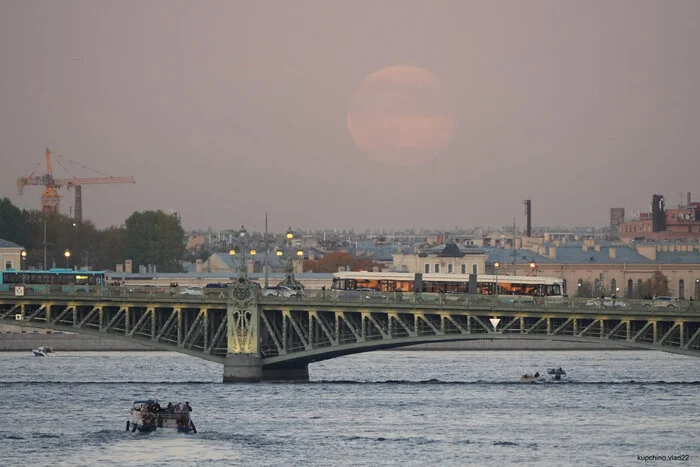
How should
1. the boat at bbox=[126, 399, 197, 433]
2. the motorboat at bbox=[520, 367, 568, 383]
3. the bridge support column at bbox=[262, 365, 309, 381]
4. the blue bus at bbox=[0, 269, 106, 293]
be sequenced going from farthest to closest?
1. the blue bus at bbox=[0, 269, 106, 293]
2. the motorboat at bbox=[520, 367, 568, 383]
3. the bridge support column at bbox=[262, 365, 309, 381]
4. the boat at bbox=[126, 399, 197, 433]

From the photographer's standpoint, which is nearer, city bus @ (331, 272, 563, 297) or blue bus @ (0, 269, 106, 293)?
blue bus @ (0, 269, 106, 293)

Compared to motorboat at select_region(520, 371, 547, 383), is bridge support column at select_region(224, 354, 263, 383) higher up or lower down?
higher up

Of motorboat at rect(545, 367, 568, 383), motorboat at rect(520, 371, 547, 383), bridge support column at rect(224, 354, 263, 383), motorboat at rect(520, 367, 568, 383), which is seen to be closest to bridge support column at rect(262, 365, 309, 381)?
bridge support column at rect(224, 354, 263, 383)

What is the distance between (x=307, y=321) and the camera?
342ft

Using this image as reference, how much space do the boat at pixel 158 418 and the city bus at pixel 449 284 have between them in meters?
31.7

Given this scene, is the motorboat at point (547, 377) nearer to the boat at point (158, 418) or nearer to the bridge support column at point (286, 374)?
the bridge support column at point (286, 374)

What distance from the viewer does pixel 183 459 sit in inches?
2953

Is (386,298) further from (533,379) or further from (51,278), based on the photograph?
(51,278)

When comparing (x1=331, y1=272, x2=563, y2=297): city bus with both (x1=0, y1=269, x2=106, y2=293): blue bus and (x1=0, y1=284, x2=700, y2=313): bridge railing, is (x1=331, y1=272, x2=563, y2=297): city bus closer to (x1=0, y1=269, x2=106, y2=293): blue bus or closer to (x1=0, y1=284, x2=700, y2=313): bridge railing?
(x1=0, y1=284, x2=700, y2=313): bridge railing

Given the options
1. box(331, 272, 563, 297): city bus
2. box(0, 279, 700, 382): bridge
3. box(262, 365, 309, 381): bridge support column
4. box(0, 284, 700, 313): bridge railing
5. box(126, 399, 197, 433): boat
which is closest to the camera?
box(126, 399, 197, 433): boat

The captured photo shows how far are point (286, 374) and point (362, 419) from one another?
18.1 meters

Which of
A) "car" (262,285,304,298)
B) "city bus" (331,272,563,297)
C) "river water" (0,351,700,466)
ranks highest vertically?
"city bus" (331,272,563,297)

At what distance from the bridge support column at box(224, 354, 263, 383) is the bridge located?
5 centimetres

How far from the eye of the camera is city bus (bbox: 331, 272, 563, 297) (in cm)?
11400
